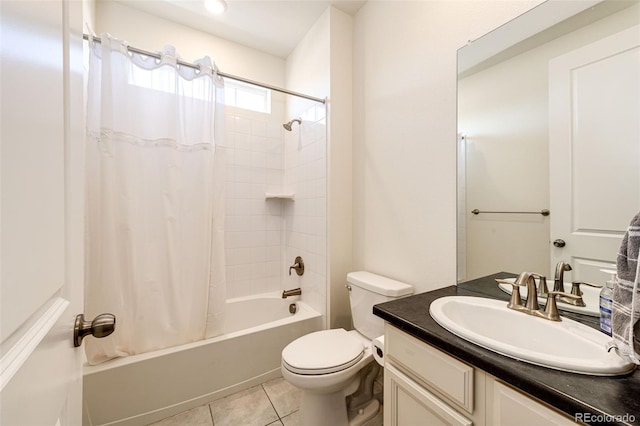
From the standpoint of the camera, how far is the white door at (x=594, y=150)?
769 millimetres

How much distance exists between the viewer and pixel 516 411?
57 cm

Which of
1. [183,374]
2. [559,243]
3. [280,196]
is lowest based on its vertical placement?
[183,374]

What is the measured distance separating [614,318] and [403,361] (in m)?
0.55

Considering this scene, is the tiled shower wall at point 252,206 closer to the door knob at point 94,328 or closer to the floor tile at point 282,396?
the floor tile at point 282,396

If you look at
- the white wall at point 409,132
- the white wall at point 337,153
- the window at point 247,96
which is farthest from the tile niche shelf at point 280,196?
the window at point 247,96

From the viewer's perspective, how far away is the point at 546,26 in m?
0.94

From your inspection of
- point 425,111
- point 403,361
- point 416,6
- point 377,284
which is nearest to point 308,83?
point 416,6

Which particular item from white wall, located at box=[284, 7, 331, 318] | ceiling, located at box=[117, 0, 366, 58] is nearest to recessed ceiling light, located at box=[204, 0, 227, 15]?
ceiling, located at box=[117, 0, 366, 58]

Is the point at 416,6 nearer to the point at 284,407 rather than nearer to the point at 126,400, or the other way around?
the point at 284,407

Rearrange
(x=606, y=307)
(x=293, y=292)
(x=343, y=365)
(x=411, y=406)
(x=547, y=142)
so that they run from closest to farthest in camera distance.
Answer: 1. (x=606, y=307)
2. (x=411, y=406)
3. (x=547, y=142)
4. (x=343, y=365)
5. (x=293, y=292)

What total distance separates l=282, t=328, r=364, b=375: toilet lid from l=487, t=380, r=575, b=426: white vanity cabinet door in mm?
716

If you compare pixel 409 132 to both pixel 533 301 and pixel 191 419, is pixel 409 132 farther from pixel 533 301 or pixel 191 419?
pixel 191 419

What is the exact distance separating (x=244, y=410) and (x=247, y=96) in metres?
2.45
